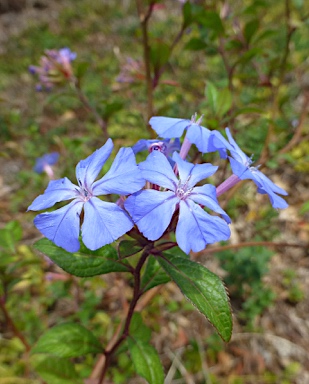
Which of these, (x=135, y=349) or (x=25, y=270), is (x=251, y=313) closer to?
(x=135, y=349)

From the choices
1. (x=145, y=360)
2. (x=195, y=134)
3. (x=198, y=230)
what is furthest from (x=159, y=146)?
(x=145, y=360)

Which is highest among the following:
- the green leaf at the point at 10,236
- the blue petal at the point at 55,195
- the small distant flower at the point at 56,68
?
the small distant flower at the point at 56,68

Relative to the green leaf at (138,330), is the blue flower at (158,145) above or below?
Result: above

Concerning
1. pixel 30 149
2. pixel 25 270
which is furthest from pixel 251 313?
pixel 30 149

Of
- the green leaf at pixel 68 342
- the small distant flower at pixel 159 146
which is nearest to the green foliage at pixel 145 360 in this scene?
the green leaf at pixel 68 342

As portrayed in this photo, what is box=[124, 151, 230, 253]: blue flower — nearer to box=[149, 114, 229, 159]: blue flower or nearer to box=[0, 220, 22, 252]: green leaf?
box=[149, 114, 229, 159]: blue flower

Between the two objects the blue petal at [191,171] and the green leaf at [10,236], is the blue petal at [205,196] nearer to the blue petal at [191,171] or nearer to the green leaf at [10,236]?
the blue petal at [191,171]
